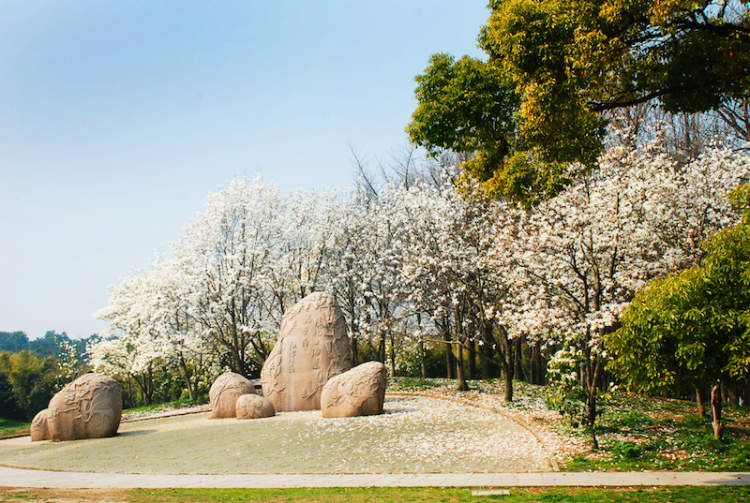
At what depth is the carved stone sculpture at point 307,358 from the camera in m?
20.1

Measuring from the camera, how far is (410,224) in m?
23.9

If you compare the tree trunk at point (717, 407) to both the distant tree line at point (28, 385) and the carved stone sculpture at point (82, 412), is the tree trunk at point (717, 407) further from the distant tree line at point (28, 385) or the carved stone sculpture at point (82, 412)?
the distant tree line at point (28, 385)

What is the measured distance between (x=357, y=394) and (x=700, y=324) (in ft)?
37.0

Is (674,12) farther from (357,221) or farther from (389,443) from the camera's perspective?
(357,221)

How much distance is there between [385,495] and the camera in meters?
8.87

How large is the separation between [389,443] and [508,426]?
12.7 ft

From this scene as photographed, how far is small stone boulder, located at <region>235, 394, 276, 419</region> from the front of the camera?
61.3 ft

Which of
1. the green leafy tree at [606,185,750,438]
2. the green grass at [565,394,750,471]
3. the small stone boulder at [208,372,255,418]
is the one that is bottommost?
the green grass at [565,394,750,471]

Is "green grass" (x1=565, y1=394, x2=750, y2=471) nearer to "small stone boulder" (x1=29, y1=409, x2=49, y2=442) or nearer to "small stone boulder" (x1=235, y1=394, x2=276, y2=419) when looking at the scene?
"small stone boulder" (x1=235, y1=394, x2=276, y2=419)

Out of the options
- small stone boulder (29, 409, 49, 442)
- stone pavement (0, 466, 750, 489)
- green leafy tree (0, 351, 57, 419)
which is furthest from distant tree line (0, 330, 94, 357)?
stone pavement (0, 466, 750, 489)

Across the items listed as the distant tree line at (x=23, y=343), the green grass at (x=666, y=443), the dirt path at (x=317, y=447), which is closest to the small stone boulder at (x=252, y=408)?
the dirt path at (x=317, y=447)

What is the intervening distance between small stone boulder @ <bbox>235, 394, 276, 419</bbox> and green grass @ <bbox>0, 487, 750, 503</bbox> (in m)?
9.00

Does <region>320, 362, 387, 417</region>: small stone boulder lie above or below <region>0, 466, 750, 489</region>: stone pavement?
above

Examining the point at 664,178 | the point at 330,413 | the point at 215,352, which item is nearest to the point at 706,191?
the point at 664,178
